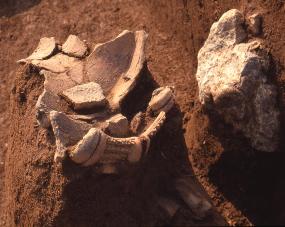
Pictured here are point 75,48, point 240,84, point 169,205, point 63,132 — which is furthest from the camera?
point 75,48

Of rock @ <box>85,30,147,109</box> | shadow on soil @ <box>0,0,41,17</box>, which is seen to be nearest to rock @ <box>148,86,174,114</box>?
rock @ <box>85,30,147,109</box>

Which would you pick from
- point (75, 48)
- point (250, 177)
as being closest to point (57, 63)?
point (75, 48)

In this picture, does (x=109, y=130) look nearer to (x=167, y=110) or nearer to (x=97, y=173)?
(x=97, y=173)

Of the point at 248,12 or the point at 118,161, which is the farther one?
the point at 248,12

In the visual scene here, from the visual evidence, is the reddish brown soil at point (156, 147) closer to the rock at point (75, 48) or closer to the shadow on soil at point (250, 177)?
the shadow on soil at point (250, 177)

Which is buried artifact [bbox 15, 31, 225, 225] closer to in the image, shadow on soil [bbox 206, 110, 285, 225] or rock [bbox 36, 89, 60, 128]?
rock [bbox 36, 89, 60, 128]

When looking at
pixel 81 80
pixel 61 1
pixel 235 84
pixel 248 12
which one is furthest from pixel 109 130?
pixel 61 1

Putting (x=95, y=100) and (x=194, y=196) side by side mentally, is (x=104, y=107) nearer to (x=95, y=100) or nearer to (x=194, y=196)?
(x=95, y=100)
